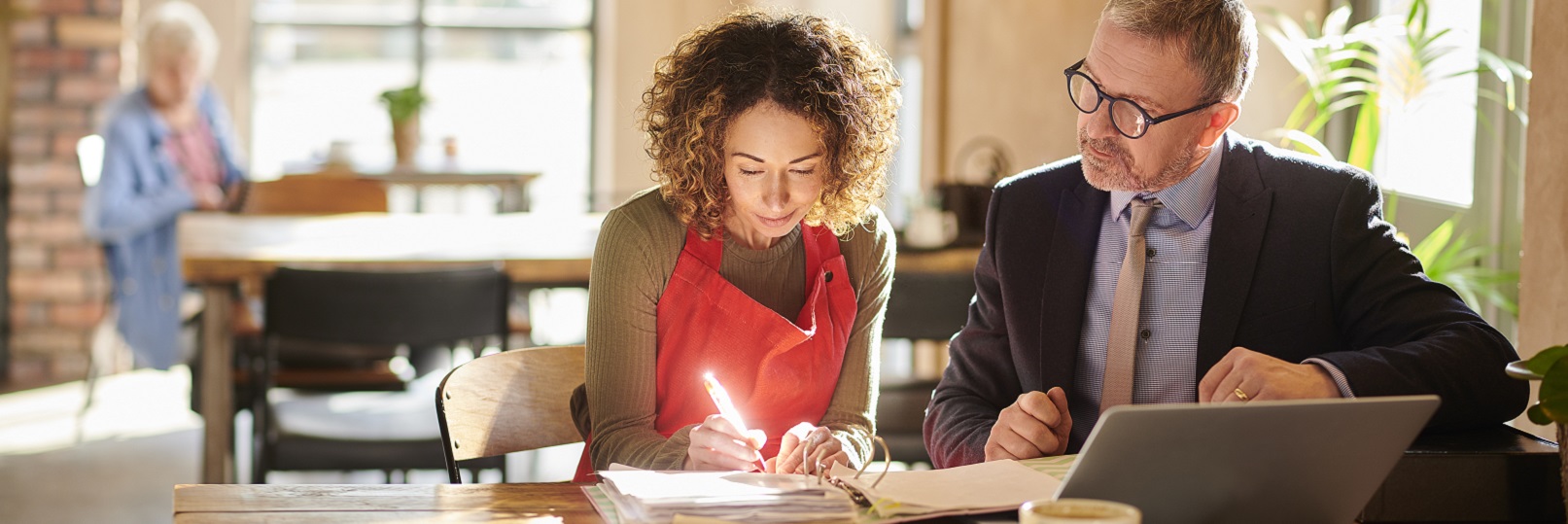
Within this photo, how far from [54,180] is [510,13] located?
8.28 feet

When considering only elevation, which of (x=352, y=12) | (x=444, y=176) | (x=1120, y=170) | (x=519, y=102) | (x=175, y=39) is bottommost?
(x=444, y=176)

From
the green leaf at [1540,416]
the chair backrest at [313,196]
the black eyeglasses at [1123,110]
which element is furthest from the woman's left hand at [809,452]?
the chair backrest at [313,196]

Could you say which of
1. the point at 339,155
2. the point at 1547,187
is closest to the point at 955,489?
the point at 1547,187

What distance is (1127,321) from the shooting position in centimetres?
164

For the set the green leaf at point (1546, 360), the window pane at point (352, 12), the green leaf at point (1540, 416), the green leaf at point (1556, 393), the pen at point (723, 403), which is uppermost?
the window pane at point (352, 12)

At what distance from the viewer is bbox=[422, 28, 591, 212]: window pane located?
7738 mm

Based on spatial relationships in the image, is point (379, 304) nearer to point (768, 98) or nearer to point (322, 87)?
point (768, 98)

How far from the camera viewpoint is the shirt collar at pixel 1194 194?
165cm

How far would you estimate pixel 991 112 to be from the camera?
16.8 feet

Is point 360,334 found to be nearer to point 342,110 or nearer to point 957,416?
point 957,416

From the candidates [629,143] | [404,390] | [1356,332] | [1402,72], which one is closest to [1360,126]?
[1402,72]

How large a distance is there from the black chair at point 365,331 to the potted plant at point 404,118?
335 centimetres

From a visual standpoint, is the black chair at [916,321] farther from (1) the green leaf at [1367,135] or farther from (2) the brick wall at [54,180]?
(2) the brick wall at [54,180]

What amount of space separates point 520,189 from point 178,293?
188 centimetres
